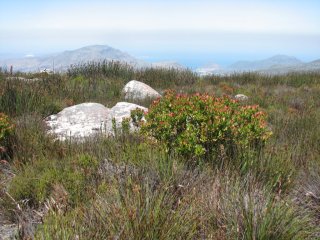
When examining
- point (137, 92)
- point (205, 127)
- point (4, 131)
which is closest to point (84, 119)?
point (4, 131)

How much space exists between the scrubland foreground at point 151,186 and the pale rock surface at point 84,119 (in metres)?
0.45

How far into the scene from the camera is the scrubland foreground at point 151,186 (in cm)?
282

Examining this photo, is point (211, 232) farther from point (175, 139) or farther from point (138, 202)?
point (175, 139)

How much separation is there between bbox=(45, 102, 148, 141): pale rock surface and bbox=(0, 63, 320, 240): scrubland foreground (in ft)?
1.48

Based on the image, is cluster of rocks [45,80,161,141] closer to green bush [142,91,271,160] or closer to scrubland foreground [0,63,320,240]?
scrubland foreground [0,63,320,240]

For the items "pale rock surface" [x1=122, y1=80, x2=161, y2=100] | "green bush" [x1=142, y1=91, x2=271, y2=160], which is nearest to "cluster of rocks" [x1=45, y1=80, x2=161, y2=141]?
"green bush" [x1=142, y1=91, x2=271, y2=160]

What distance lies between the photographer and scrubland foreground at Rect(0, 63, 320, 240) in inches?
111

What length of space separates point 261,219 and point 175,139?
2.02m

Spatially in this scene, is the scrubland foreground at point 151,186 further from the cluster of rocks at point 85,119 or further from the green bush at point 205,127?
the cluster of rocks at point 85,119

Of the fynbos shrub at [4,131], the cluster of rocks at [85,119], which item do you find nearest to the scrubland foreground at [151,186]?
the fynbos shrub at [4,131]

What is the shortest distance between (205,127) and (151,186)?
4.96 ft

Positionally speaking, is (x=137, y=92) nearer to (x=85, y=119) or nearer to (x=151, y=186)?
(x=85, y=119)

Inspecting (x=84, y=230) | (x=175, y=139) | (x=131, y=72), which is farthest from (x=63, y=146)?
(x=131, y=72)

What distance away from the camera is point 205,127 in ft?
15.2
